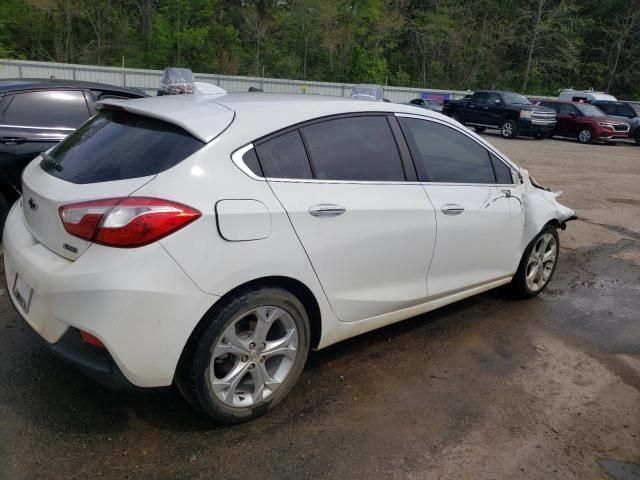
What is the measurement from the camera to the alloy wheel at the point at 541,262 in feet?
15.2

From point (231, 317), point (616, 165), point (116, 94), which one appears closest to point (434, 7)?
point (616, 165)

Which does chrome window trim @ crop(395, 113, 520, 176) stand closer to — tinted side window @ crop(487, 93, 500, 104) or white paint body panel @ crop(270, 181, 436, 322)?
white paint body panel @ crop(270, 181, 436, 322)

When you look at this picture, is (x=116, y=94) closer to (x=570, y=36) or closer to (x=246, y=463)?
(x=246, y=463)

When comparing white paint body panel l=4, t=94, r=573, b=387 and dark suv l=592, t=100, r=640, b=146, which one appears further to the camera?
dark suv l=592, t=100, r=640, b=146

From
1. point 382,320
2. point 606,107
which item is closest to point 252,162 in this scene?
point 382,320

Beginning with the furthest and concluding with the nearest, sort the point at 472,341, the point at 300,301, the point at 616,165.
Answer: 1. the point at 616,165
2. the point at 472,341
3. the point at 300,301

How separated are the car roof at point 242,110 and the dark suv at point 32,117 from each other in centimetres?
221

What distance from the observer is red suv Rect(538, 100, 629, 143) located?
2186 cm

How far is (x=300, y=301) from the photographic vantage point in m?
2.89

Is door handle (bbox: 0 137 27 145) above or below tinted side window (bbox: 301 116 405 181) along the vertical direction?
below

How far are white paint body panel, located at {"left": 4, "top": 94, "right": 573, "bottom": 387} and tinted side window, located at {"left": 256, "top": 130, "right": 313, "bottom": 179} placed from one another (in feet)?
0.20

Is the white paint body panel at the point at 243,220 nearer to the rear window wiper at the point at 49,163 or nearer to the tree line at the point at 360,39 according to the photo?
the rear window wiper at the point at 49,163

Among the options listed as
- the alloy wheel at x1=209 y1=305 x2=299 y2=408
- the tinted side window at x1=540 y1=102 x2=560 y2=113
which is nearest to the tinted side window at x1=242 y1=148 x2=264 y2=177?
the alloy wheel at x1=209 y1=305 x2=299 y2=408

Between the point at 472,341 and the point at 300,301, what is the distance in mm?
1651
